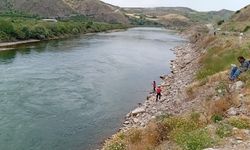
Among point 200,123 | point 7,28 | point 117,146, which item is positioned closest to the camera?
point 117,146

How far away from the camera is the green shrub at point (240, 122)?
1393 cm

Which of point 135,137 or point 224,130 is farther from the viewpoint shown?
point 135,137

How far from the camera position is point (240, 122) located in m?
14.1

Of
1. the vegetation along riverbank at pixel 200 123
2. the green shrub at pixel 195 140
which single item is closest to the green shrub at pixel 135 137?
the vegetation along riverbank at pixel 200 123

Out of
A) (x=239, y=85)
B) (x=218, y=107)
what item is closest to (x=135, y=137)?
(x=218, y=107)

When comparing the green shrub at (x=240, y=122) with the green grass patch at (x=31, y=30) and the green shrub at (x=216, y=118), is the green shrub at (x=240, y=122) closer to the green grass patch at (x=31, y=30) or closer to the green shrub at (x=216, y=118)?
the green shrub at (x=216, y=118)

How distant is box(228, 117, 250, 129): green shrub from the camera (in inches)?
548

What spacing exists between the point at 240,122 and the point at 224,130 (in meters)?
0.97

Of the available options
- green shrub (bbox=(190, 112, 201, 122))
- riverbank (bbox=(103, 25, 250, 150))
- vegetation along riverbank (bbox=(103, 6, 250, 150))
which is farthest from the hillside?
green shrub (bbox=(190, 112, 201, 122))

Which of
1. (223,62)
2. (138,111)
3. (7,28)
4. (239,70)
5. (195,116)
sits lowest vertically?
(138,111)

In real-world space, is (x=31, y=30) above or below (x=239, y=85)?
below

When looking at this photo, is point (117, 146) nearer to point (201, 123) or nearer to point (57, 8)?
point (201, 123)

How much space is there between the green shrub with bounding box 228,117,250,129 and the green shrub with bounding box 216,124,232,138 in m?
0.32

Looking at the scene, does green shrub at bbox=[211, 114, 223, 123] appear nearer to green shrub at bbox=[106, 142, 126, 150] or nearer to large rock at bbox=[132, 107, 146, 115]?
green shrub at bbox=[106, 142, 126, 150]
